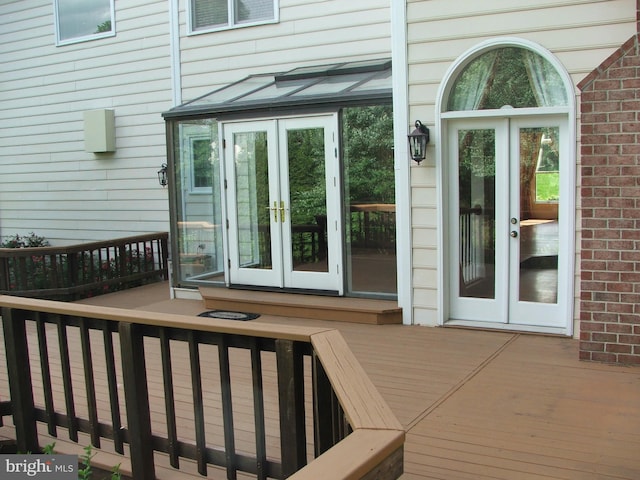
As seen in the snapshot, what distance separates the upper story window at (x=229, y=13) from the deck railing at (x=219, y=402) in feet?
18.1

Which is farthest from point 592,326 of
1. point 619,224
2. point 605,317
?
point 619,224

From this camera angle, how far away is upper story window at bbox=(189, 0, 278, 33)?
29.0ft

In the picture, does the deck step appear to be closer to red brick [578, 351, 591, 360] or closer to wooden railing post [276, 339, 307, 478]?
red brick [578, 351, 591, 360]

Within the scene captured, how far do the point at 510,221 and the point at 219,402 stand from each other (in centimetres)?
306

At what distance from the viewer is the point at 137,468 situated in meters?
3.52

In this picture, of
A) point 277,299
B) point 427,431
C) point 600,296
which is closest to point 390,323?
point 277,299

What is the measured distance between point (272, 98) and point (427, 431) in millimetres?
4520

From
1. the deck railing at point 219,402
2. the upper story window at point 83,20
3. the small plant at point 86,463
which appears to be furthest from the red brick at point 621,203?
the upper story window at point 83,20

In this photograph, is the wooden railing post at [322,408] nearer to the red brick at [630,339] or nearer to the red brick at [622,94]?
the red brick at [630,339]

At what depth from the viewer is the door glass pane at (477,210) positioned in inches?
241

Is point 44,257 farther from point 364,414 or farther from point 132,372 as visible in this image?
point 364,414

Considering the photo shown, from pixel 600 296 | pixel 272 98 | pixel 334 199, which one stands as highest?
pixel 272 98

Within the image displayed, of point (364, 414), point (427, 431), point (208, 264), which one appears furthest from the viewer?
point (208, 264)

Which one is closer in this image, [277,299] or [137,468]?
[137,468]
